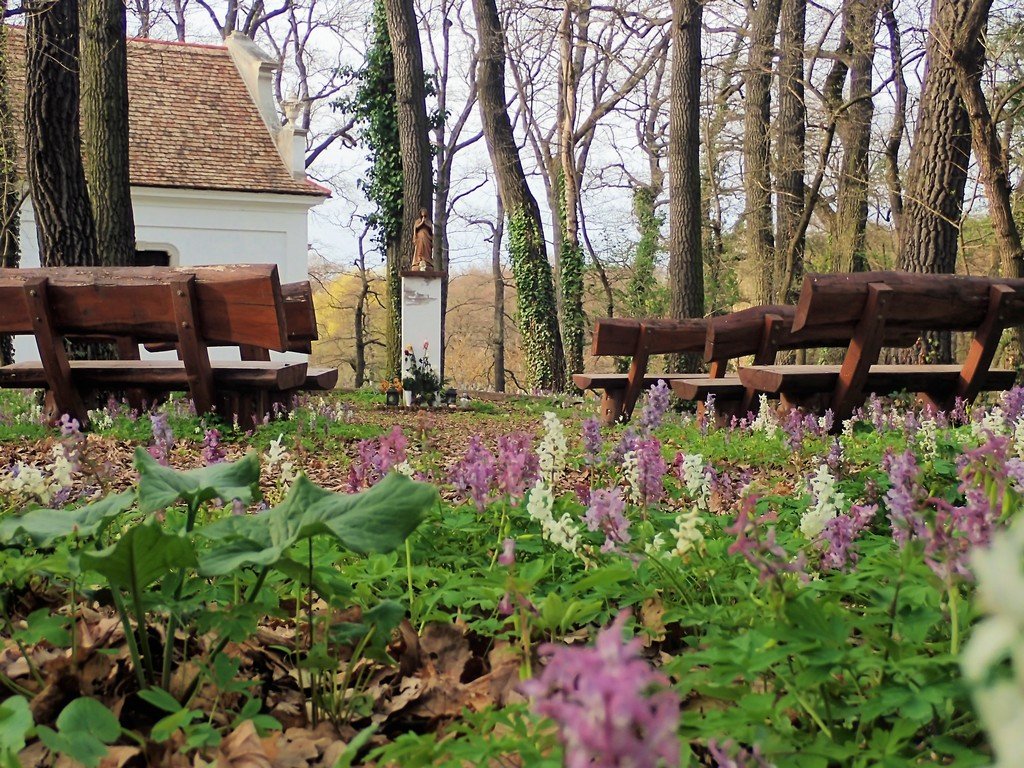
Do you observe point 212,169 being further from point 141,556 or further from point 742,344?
point 141,556

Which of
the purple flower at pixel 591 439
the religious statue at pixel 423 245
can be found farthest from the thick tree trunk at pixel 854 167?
the purple flower at pixel 591 439

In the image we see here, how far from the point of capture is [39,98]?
9898 millimetres

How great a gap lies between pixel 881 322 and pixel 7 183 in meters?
14.7

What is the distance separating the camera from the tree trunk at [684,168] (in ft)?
53.2

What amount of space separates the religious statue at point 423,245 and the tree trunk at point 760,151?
6.86 metres

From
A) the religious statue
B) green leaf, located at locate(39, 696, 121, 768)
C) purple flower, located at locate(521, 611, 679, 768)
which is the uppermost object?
the religious statue

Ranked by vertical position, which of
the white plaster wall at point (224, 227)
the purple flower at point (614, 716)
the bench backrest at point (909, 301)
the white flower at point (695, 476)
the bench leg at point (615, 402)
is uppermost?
the white plaster wall at point (224, 227)

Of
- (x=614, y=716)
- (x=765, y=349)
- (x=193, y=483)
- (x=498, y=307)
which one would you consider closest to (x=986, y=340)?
(x=765, y=349)

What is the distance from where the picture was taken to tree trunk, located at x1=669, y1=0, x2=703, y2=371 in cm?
1620

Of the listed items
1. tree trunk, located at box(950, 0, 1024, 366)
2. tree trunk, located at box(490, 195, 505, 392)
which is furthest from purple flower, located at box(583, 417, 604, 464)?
tree trunk, located at box(490, 195, 505, 392)

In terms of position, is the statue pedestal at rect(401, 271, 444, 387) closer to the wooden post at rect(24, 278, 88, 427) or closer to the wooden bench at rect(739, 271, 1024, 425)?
the wooden post at rect(24, 278, 88, 427)

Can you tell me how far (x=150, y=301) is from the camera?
24.8 ft

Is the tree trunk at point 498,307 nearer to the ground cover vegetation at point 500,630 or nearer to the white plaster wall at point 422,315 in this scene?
the white plaster wall at point 422,315

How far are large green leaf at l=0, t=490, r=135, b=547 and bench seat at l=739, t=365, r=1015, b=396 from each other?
234 inches
